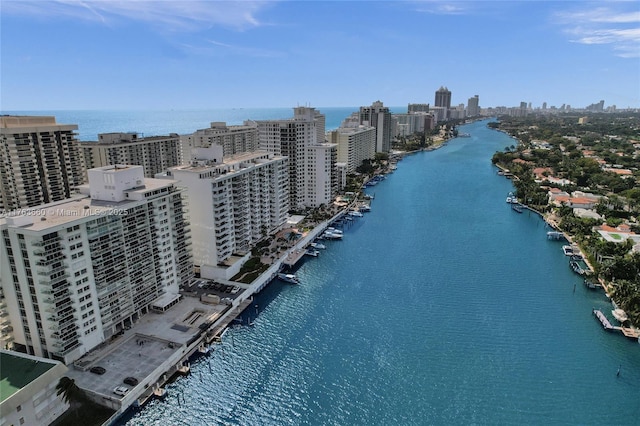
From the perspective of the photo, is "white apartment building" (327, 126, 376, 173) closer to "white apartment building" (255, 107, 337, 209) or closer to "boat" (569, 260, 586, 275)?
"white apartment building" (255, 107, 337, 209)

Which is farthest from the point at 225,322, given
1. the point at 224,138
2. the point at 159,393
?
the point at 224,138

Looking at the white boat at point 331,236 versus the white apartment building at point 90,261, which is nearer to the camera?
the white apartment building at point 90,261

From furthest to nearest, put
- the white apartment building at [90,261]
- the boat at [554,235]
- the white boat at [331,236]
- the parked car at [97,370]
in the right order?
1. the boat at [554,235]
2. the white boat at [331,236]
3. the parked car at [97,370]
4. the white apartment building at [90,261]

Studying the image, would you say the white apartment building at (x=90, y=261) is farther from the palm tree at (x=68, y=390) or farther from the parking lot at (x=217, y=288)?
the parking lot at (x=217, y=288)

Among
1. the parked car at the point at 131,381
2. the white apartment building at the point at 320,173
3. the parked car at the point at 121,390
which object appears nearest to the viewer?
the parked car at the point at 121,390

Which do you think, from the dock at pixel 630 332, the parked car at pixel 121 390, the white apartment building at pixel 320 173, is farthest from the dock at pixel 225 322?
the dock at pixel 630 332

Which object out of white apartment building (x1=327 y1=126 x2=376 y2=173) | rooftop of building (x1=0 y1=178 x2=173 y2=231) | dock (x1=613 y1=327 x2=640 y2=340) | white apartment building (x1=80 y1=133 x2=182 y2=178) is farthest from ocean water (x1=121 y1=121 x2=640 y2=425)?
white apartment building (x1=327 y1=126 x2=376 y2=173)

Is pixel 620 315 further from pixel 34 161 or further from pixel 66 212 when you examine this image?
pixel 34 161
